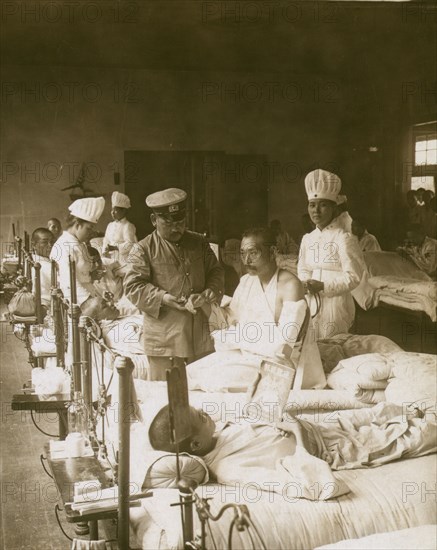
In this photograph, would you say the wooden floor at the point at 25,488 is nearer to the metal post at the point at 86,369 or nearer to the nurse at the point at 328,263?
the metal post at the point at 86,369

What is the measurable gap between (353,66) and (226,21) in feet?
5.21

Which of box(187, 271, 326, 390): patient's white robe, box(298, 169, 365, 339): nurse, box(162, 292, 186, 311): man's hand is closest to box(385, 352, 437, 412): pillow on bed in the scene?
box(187, 271, 326, 390): patient's white robe

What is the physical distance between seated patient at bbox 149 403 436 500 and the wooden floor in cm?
72

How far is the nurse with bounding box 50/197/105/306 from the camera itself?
13.3ft

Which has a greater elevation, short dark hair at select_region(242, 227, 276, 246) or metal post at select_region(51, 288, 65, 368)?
short dark hair at select_region(242, 227, 276, 246)

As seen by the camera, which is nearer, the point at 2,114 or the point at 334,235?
the point at 334,235

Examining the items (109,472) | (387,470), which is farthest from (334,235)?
(109,472)

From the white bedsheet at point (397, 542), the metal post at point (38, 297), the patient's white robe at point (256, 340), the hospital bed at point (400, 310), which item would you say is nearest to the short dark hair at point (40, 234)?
the metal post at point (38, 297)

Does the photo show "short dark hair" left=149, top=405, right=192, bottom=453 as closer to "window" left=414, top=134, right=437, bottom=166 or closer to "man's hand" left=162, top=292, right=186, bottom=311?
"man's hand" left=162, top=292, right=186, bottom=311

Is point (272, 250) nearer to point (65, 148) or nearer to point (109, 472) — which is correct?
point (109, 472)

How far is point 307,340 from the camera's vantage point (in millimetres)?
3195

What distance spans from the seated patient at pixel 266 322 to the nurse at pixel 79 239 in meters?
1.22

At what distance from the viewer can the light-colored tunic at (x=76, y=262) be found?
410 centimetres

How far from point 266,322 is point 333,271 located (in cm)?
78
